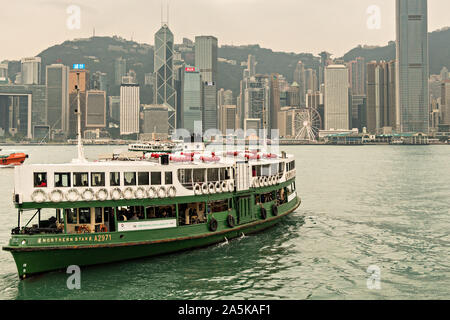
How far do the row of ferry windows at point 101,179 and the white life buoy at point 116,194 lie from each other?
291mm

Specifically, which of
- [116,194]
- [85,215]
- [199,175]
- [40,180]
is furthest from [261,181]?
[40,180]

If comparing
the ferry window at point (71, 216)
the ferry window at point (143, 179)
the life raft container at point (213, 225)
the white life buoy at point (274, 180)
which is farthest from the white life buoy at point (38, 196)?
the white life buoy at point (274, 180)

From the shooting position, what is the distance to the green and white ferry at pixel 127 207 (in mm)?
17703

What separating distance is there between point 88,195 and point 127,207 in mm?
2196

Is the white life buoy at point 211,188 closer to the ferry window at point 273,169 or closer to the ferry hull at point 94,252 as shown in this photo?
the ferry hull at point 94,252

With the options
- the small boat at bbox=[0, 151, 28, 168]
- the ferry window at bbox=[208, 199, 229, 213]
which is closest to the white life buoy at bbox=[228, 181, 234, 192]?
the ferry window at bbox=[208, 199, 229, 213]

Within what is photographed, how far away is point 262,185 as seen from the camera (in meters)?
25.2

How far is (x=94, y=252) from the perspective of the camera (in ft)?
60.2

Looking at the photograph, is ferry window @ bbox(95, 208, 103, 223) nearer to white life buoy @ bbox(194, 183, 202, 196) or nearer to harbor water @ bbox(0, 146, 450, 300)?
harbor water @ bbox(0, 146, 450, 300)

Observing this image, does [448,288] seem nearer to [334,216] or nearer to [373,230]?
[373,230]

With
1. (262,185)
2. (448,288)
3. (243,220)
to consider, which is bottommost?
(448,288)
